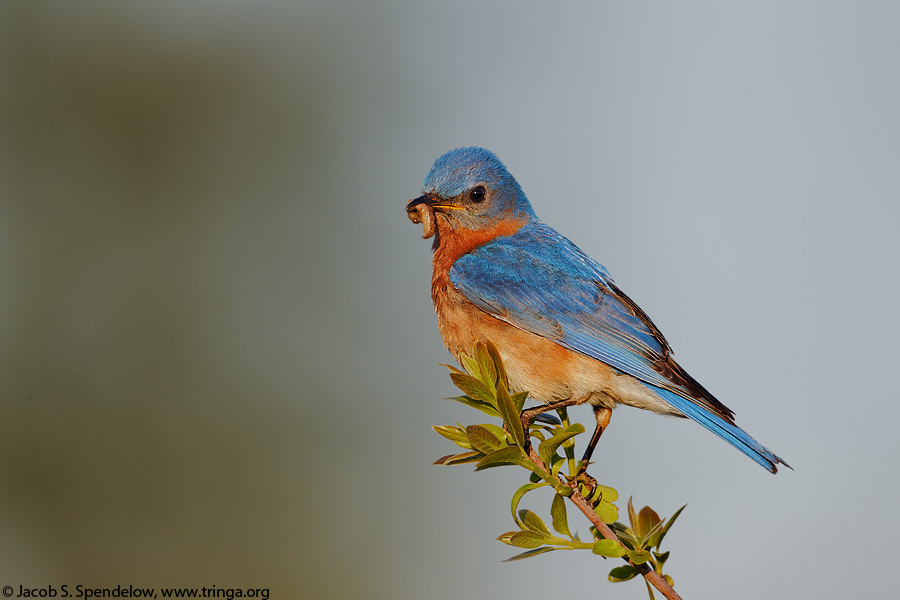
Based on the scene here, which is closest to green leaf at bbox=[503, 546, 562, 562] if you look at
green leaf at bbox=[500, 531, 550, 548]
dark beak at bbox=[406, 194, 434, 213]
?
green leaf at bbox=[500, 531, 550, 548]

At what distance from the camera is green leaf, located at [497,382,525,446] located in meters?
2.41

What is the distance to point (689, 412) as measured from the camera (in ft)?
11.1

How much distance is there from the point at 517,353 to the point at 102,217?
7.06m

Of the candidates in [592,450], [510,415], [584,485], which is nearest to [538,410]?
[592,450]

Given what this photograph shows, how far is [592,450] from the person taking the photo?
11.6ft

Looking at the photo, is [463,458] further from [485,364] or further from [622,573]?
[622,573]

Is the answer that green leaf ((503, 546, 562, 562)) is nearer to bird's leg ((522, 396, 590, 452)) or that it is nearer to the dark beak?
bird's leg ((522, 396, 590, 452))

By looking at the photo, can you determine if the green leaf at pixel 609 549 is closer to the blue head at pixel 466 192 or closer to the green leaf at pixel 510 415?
the green leaf at pixel 510 415

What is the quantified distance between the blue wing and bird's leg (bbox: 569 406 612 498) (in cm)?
32

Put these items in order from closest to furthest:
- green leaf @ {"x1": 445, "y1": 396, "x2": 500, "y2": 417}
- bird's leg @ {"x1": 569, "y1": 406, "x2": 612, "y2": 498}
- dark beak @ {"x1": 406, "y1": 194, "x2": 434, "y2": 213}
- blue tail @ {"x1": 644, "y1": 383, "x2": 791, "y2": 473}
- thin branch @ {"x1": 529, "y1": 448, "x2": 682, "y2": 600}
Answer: thin branch @ {"x1": 529, "y1": 448, "x2": 682, "y2": 600}
green leaf @ {"x1": 445, "y1": 396, "x2": 500, "y2": 417}
bird's leg @ {"x1": 569, "y1": 406, "x2": 612, "y2": 498}
blue tail @ {"x1": 644, "y1": 383, "x2": 791, "y2": 473}
dark beak @ {"x1": 406, "y1": 194, "x2": 434, "y2": 213}

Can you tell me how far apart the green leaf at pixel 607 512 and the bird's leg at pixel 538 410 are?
29 centimetres

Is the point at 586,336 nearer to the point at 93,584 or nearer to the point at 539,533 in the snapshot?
the point at 539,533

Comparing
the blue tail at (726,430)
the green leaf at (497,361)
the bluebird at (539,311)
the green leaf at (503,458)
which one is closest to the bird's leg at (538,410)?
the bluebird at (539,311)

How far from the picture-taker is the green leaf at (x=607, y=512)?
2.54 m
